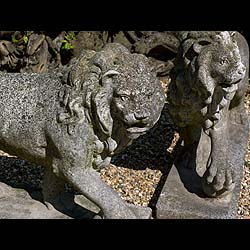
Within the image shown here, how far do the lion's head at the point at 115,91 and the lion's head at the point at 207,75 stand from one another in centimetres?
69

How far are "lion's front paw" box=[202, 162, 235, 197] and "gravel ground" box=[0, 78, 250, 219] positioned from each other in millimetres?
379

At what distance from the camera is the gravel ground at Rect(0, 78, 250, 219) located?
445cm

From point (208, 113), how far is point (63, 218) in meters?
1.17

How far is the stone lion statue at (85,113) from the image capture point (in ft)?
9.88

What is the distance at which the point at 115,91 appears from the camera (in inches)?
119

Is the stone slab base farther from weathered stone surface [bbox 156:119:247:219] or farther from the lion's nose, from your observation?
the lion's nose

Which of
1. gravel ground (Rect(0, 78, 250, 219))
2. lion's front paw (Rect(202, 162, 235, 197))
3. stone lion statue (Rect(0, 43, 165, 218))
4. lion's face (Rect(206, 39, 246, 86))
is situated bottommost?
gravel ground (Rect(0, 78, 250, 219))

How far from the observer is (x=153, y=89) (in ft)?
9.91

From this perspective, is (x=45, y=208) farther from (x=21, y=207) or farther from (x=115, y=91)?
(x=115, y=91)

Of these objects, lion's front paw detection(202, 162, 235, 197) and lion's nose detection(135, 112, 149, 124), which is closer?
lion's nose detection(135, 112, 149, 124)

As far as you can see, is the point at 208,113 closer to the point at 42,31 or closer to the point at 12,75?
the point at 12,75

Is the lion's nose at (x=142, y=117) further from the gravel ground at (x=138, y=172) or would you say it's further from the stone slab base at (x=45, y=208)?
the gravel ground at (x=138, y=172)

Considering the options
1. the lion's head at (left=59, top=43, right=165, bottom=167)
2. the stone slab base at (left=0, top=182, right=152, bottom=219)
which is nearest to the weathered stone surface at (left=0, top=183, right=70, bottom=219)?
the stone slab base at (left=0, top=182, right=152, bottom=219)

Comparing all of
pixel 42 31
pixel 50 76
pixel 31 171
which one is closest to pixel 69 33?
pixel 42 31
